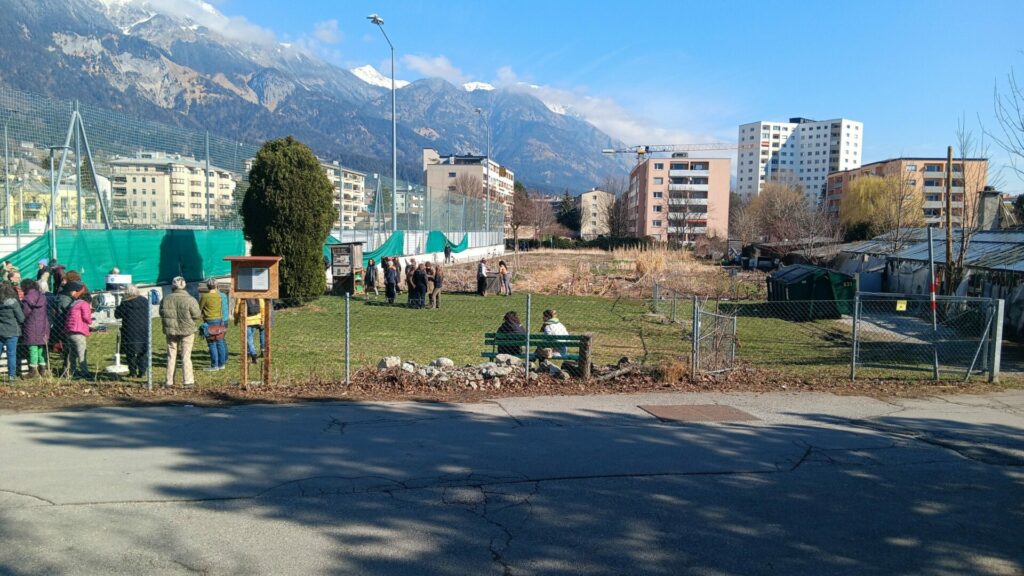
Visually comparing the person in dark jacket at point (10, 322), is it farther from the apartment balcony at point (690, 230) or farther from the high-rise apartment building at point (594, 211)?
the high-rise apartment building at point (594, 211)

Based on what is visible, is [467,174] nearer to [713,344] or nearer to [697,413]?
[713,344]

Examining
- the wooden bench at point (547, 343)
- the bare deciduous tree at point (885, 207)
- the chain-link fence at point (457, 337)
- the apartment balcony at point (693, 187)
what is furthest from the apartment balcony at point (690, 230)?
the wooden bench at point (547, 343)

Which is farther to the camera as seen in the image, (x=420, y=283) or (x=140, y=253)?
(x=420, y=283)

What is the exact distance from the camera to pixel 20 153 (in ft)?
55.4

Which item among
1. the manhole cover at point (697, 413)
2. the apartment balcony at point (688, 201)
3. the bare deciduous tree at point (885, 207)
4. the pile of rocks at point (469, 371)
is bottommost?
the manhole cover at point (697, 413)

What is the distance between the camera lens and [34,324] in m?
10.5

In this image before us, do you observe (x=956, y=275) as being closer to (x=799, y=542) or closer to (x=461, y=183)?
(x=799, y=542)

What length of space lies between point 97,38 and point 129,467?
23095 cm

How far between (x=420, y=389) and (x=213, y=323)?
3.98m

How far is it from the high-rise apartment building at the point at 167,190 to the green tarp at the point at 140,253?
0.71 meters

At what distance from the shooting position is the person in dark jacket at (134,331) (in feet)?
35.5

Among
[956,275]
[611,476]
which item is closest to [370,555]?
[611,476]

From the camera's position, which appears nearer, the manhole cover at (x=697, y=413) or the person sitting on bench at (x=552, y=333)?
the manhole cover at (x=697, y=413)

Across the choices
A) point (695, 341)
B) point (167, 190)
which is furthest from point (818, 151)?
point (695, 341)
